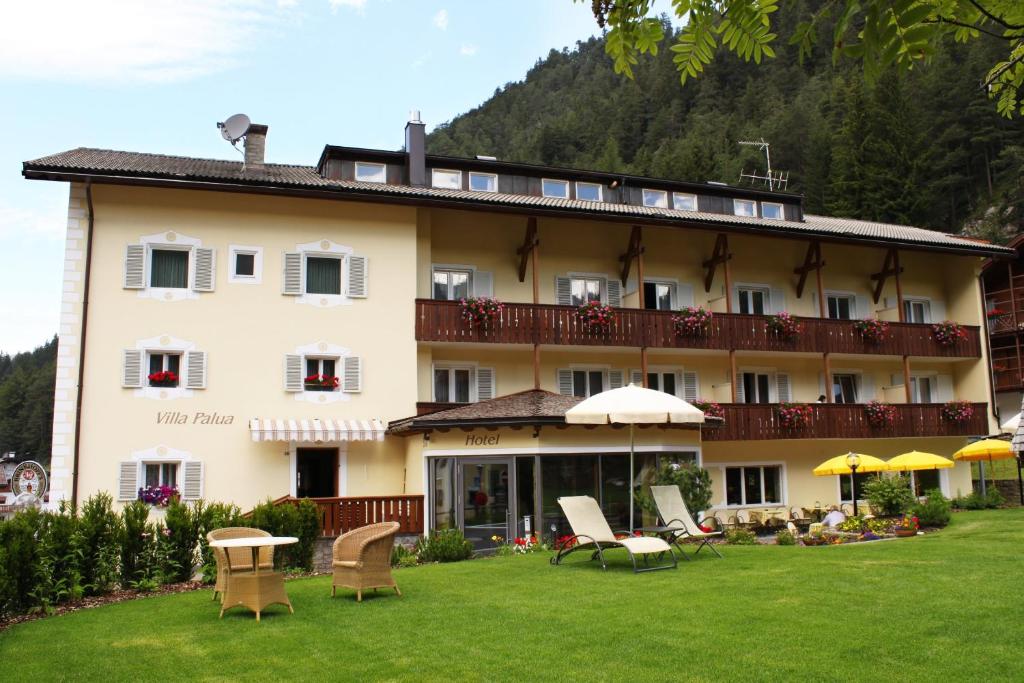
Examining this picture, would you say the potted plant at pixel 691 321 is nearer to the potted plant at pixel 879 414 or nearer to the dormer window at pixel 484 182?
the potted plant at pixel 879 414

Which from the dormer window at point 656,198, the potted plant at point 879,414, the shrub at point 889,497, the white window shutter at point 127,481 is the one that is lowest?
the shrub at point 889,497

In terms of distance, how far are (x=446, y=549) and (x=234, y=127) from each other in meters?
14.0

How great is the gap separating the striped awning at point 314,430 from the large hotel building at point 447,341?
2.8 inches

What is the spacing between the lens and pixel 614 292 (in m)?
26.5

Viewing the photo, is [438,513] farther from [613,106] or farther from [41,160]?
[613,106]

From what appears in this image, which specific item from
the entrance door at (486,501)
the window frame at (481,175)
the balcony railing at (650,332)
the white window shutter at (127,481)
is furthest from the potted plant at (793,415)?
the white window shutter at (127,481)

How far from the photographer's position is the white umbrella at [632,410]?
1360cm

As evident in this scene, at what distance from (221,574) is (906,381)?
2373 cm

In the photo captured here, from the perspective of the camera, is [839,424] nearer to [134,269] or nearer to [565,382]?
[565,382]

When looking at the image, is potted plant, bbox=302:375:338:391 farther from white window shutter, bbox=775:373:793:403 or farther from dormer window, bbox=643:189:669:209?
white window shutter, bbox=775:373:793:403

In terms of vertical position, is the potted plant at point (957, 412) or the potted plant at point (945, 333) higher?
the potted plant at point (945, 333)

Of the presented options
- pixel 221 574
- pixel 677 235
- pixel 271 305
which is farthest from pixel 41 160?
pixel 677 235

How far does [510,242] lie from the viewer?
996 inches

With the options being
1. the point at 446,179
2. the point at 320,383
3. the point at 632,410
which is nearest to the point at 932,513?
the point at 632,410
